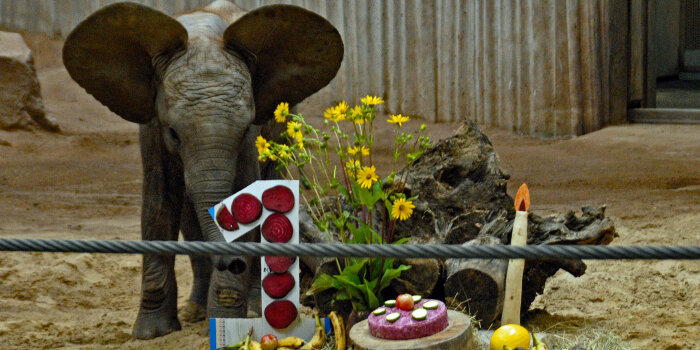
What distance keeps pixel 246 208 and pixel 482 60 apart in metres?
7.87

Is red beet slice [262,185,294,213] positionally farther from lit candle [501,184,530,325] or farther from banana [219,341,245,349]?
lit candle [501,184,530,325]

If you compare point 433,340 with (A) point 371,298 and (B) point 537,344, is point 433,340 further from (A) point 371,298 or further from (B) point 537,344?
(A) point 371,298

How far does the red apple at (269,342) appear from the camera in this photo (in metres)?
4.01

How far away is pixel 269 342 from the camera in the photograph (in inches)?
158

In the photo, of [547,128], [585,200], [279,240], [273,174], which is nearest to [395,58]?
[547,128]

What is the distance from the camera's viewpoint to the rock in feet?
39.7

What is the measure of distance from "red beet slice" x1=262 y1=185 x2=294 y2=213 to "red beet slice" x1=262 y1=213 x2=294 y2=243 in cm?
3

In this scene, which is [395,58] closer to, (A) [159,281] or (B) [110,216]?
(B) [110,216]

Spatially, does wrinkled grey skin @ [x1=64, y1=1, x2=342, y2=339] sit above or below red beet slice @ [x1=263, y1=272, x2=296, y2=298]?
above

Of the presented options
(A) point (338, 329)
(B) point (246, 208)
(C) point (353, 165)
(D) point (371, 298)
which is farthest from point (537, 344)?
(B) point (246, 208)

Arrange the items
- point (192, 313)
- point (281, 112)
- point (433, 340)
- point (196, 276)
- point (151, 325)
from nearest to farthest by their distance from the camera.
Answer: point (433, 340)
point (281, 112)
point (151, 325)
point (192, 313)
point (196, 276)

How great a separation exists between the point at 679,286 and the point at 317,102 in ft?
25.0

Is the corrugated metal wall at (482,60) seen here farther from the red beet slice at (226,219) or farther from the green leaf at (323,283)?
the red beet slice at (226,219)

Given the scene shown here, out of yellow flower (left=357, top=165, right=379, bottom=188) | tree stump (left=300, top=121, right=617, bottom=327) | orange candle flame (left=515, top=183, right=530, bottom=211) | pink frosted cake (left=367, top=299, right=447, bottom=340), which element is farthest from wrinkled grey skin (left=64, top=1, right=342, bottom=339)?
orange candle flame (left=515, top=183, right=530, bottom=211)
